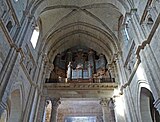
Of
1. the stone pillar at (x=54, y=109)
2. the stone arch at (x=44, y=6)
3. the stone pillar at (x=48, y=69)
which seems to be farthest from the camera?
the stone pillar at (x=48, y=69)

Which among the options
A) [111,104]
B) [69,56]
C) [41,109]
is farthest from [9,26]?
[69,56]

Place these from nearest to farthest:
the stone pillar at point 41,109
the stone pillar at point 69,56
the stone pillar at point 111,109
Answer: the stone pillar at point 41,109
the stone pillar at point 111,109
the stone pillar at point 69,56

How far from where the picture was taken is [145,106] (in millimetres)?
9391

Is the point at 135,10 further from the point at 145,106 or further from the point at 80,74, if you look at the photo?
the point at 80,74

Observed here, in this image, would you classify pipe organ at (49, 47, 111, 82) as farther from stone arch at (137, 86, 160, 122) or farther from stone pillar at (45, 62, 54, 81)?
stone arch at (137, 86, 160, 122)

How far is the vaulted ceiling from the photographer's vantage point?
12.6m

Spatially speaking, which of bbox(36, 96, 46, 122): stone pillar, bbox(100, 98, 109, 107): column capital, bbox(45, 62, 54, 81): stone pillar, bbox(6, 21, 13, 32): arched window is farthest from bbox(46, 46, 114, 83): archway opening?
bbox(6, 21, 13, 32): arched window

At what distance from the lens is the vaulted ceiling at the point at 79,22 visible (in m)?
12.6

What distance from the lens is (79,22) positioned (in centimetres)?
1522

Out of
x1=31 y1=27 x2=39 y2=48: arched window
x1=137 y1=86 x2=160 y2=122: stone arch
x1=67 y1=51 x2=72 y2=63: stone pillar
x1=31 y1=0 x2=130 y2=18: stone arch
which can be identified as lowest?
x1=137 y1=86 x2=160 y2=122: stone arch

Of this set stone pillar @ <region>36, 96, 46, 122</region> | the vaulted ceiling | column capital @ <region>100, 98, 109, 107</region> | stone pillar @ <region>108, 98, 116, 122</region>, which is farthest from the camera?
column capital @ <region>100, 98, 109, 107</region>

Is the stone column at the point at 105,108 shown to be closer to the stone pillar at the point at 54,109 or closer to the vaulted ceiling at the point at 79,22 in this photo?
the stone pillar at the point at 54,109

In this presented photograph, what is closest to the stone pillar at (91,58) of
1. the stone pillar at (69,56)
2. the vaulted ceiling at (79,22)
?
the vaulted ceiling at (79,22)

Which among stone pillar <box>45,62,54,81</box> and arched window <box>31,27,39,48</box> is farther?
stone pillar <box>45,62,54,81</box>
